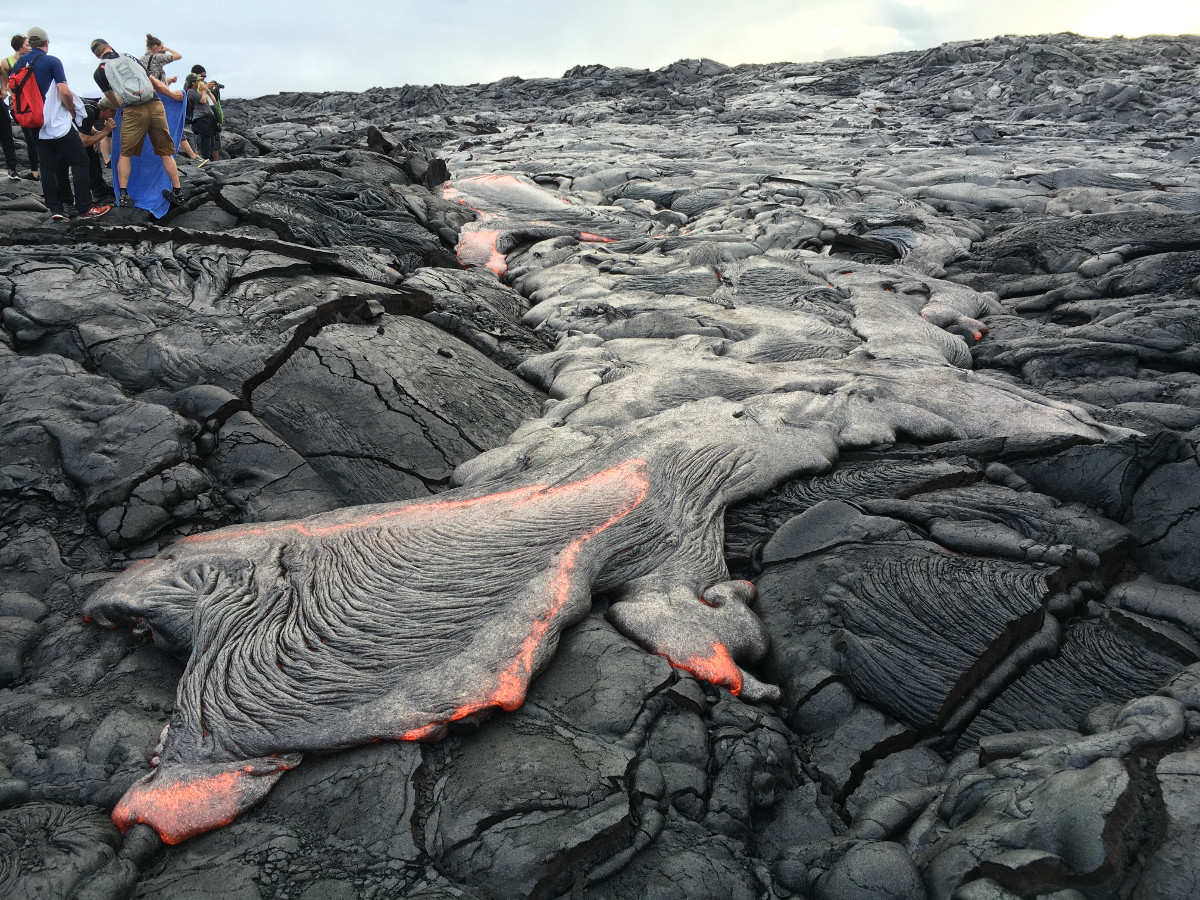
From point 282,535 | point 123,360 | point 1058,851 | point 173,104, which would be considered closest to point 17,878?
point 282,535

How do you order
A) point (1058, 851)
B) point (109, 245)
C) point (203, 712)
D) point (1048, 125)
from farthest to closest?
point (1048, 125), point (109, 245), point (203, 712), point (1058, 851)

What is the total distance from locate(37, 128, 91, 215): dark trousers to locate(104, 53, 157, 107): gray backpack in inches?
30.3

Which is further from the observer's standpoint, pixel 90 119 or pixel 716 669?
pixel 90 119

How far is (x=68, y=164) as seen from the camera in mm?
7215

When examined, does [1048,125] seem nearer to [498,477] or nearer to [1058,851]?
[498,477]

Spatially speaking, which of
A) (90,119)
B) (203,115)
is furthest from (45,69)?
(203,115)

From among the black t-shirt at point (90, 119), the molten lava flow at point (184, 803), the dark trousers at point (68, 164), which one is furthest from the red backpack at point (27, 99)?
the molten lava flow at point (184, 803)

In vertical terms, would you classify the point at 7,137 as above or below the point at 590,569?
above

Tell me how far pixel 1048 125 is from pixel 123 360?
1683 centimetres

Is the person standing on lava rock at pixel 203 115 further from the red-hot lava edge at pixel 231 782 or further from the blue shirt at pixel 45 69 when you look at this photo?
the red-hot lava edge at pixel 231 782

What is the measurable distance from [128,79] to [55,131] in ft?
3.32

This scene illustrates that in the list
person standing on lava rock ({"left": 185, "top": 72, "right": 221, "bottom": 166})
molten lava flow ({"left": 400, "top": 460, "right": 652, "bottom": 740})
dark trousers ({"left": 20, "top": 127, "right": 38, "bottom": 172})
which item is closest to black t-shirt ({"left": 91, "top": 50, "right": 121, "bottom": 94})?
dark trousers ({"left": 20, "top": 127, "right": 38, "bottom": 172})

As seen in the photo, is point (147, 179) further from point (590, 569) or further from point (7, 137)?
point (590, 569)

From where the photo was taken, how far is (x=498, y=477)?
13.5 feet
